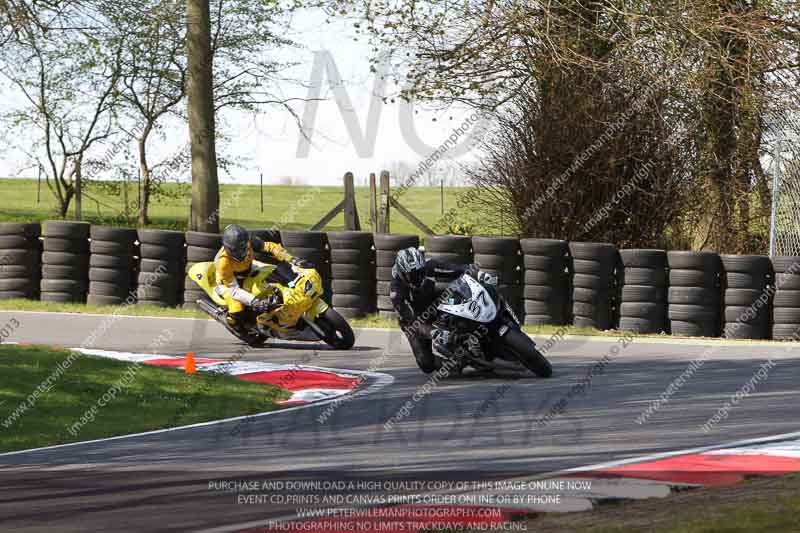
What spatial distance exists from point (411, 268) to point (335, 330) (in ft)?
8.97

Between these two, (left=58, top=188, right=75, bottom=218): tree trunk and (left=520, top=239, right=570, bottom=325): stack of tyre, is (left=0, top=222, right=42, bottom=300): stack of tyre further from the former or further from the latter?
(left=58, top=188, right=75, bottom=218): tree trunk

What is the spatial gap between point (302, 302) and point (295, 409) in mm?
3728

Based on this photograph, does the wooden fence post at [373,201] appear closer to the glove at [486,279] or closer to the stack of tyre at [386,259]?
the stack of tyre at [386,259]

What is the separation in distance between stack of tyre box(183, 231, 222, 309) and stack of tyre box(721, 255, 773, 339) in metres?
7.33

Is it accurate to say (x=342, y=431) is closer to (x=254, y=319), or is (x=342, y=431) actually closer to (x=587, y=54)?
(x=254, y=319)

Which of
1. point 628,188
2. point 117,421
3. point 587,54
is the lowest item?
point 117,421

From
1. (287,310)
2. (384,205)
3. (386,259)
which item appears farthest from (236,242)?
(384,205)

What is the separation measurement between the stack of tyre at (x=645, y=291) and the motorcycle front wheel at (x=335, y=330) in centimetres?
439

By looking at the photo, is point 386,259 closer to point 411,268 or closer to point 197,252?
point 197,252

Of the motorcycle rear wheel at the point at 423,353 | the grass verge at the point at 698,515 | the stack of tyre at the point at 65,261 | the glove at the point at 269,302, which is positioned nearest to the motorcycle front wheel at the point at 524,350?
the motorcycle rear wheel at the point at 423,353

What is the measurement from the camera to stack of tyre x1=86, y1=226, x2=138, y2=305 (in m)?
18.8

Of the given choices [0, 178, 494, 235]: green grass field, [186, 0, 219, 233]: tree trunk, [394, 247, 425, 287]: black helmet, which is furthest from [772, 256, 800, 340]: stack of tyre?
[0, 178, 494, 235]: green grass field

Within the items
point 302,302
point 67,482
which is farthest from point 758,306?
point 67,482

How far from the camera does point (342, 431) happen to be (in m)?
9.66
